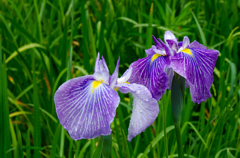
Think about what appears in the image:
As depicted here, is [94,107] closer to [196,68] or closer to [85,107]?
[85,107]

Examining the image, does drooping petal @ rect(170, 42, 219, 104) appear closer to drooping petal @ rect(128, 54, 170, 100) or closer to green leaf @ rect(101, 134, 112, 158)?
drooping petal @ rect(128, 54, 170, 100)

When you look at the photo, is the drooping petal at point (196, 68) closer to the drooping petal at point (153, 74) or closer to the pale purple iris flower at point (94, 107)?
the drooping petal at point (153, 74)

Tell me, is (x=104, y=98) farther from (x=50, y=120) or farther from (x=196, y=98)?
(x=50, y=120)

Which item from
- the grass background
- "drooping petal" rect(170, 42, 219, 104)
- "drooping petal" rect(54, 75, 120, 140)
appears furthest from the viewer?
the grass background

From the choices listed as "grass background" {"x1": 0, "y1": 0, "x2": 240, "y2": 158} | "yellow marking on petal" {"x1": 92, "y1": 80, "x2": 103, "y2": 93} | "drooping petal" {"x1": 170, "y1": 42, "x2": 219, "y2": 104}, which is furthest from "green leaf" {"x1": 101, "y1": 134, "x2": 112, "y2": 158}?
"drooping petal" {"x1": 170, "y1": 42, "x2": 219, "y2": 104}

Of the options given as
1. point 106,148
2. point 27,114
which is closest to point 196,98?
point 106,148

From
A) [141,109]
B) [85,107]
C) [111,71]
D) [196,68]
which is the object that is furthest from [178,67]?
[111,71]

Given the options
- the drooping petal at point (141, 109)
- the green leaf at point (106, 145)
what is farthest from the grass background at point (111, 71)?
the drooping petal at point (141, 109)

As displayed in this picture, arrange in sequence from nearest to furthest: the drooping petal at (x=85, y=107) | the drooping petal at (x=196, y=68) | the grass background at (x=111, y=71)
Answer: the drooping petal at (x=85, y=107), the drooping petal at (x=196, y=68), the grass background at (x=111, y=71)
